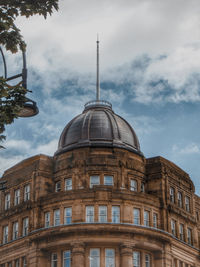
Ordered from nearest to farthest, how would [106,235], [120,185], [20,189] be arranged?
[106,235] < [120,185] < [20,189]

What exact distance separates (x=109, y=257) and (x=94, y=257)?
158 centimetres

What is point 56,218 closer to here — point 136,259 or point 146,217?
point 136,259

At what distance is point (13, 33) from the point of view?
1941cm

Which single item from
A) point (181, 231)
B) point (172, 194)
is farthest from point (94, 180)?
point (181, 231)

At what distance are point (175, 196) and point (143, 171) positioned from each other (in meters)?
5.17

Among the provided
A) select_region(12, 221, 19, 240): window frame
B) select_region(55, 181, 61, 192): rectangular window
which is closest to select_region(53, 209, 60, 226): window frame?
select_region(55, 181, 61, 192): rectangular window

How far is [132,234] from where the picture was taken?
194 ft

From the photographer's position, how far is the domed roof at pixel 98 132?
6681 centimetres

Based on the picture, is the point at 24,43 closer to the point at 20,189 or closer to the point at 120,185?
the point at 120,185

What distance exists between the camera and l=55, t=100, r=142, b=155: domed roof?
66812mm

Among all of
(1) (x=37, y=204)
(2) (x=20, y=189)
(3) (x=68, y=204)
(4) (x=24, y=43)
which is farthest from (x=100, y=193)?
(4) (x=24, y=43)

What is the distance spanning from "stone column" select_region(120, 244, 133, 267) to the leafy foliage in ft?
134

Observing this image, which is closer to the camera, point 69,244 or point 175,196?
point 69,244

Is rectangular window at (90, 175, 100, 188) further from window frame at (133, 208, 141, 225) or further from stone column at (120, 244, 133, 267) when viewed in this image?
stone column at (120, 244, 133, 267)
